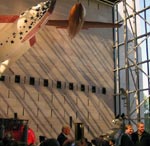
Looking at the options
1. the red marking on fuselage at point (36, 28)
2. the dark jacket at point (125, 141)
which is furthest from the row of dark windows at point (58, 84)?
the dark jacket at point (125, 141)

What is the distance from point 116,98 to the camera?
1916cm

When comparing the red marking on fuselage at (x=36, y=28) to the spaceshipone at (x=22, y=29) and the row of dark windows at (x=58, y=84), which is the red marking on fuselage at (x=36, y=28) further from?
the row of dark windows at (x=58, y=84)

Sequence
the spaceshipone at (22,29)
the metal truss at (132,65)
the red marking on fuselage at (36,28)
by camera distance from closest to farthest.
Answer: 1. the red marking on fuselage at (36,28)
2. the spaceshipone at (22,29)
3. the metal truss at (132,65)

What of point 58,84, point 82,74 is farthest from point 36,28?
point 82,74

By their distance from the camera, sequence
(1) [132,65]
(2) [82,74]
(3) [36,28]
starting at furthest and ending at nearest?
(1) [132,65], (2) [82,74], (3) [36,28]

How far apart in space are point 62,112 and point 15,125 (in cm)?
700

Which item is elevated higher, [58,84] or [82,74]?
[82,74]

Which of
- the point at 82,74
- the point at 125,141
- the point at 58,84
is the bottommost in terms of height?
the point at 125,141

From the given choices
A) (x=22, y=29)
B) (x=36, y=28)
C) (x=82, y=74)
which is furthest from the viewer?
(x=82, y=74)

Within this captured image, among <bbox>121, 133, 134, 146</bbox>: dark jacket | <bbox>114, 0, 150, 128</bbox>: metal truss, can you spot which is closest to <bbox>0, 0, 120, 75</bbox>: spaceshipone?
<bbox>121, 133, 134, 146</bbox>: dark jacket

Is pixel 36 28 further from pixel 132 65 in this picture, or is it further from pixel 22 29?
pixel 132 65

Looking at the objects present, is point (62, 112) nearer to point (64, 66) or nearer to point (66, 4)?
point (64, 66)

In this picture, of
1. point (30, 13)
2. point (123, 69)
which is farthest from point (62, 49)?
point (30, 13)

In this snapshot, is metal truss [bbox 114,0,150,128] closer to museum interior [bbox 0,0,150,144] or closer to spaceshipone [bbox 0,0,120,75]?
museum interior [bbox 0,0,150,144]
